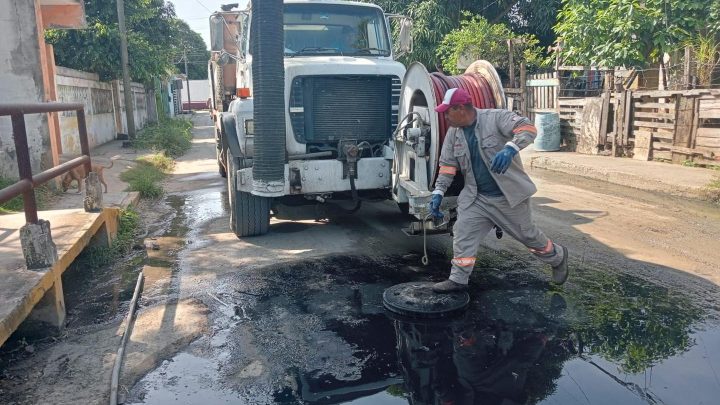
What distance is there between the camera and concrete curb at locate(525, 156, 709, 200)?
8.29 meters

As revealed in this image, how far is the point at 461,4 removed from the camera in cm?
2147

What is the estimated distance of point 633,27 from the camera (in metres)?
Answer: 11.5

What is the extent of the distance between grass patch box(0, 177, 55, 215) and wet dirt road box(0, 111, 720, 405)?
6.15ft

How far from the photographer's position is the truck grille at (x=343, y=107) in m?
6.29

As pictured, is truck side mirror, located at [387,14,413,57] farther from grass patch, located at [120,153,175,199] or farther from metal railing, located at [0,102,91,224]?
grass patch, located at [120,153,175,199]

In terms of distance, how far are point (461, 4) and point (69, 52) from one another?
44.6 feet

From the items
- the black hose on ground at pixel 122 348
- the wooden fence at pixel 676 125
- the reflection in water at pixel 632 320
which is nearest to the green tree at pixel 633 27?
the wooden fence at pixel 676 125

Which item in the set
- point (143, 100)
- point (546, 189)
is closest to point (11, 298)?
point (546, 189)

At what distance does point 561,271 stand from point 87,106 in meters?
14.8

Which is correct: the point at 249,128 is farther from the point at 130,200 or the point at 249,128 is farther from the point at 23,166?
the point at 130,200

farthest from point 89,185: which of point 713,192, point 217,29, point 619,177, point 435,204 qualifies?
point 619,177

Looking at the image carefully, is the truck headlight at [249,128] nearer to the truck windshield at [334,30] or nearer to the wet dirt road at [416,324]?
the truck windshield at [334,30]

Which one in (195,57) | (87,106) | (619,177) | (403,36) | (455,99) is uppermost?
(195,57)

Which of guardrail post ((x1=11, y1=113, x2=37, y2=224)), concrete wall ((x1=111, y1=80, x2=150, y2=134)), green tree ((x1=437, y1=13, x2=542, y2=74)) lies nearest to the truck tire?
guardrail post ((x1=11, y1=113, x2=37, y2=224))
